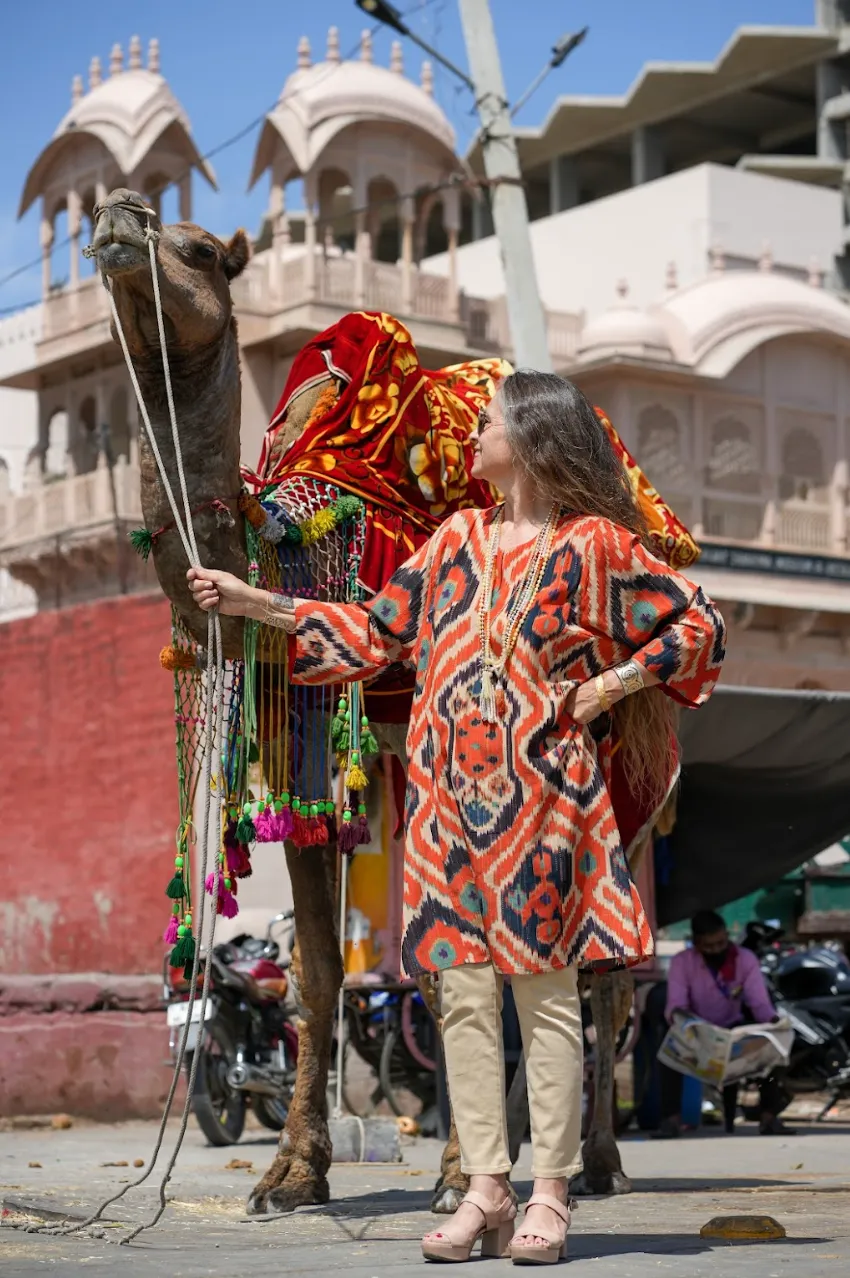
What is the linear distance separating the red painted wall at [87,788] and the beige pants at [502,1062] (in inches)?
295

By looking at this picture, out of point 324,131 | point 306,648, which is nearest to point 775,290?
point 324,131

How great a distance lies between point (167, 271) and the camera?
18.1ft

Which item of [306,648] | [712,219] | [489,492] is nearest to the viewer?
[306,648]

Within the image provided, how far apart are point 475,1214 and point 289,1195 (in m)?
1.43

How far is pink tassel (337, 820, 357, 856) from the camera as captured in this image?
613 cm

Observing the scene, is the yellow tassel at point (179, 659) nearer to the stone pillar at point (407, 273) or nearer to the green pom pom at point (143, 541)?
the green pom pom at point (143, 541)

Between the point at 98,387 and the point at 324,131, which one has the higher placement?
the point at 324,131

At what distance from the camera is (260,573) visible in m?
5.86

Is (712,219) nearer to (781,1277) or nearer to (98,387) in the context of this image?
(98,387)

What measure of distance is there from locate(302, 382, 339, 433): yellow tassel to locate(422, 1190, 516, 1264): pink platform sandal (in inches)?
110

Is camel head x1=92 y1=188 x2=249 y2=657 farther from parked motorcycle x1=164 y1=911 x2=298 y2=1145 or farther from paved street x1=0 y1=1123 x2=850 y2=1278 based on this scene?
parked motorcycle x1=164 y1=911 x2=298 y2=1145

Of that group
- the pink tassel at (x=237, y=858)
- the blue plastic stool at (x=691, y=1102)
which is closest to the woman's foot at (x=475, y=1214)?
the pink tassel at (x=237, y=858)

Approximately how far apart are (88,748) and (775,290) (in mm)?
21907

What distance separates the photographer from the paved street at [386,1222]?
14.4 ft
